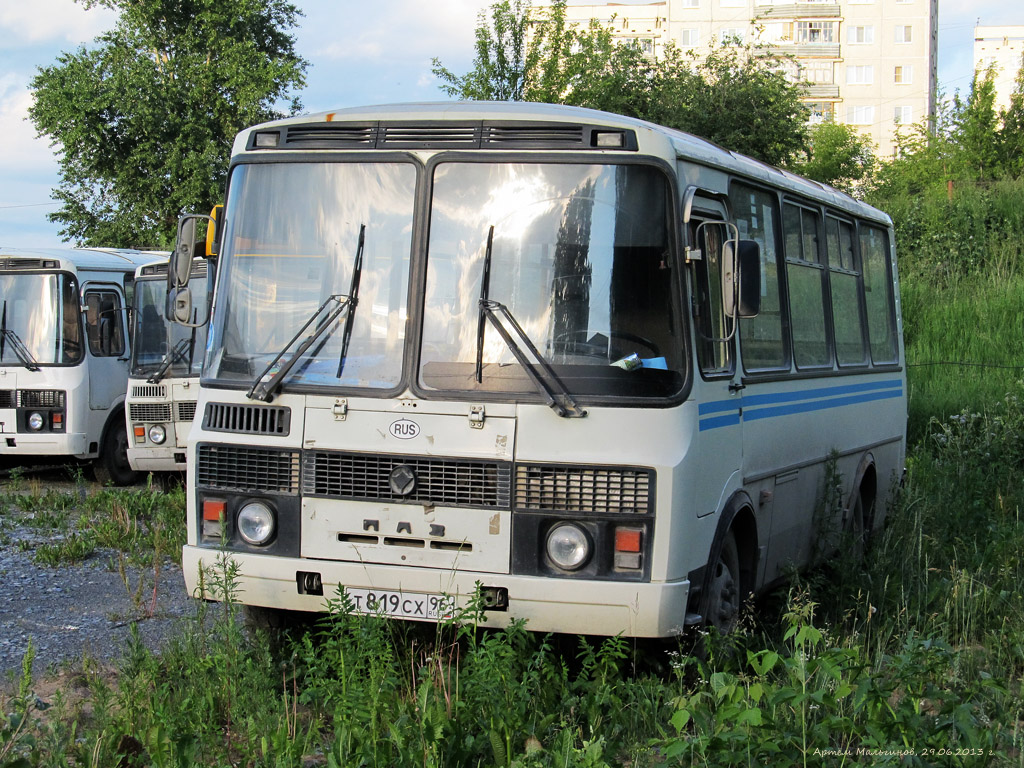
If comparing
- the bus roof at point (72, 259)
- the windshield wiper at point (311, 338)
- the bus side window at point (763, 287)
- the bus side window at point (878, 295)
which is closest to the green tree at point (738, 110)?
the bus roof at point (72, 259)

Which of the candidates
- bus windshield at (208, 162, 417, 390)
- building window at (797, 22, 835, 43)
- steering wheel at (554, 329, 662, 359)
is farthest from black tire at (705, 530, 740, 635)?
building window at (797, 22, 835, 43)

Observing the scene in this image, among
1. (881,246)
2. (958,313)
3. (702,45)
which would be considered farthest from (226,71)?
(702,45)

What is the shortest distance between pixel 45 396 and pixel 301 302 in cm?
984

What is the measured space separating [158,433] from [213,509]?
8.59 m

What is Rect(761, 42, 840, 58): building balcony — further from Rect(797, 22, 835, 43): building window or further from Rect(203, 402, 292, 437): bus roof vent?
Rect(203, 402, 292, 437): bus roof vent

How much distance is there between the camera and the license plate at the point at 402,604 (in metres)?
5.57

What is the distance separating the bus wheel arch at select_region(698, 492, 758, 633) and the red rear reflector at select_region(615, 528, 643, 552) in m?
0.54

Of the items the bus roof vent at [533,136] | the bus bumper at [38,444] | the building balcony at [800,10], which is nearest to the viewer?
the bus roof vent at [533,136]

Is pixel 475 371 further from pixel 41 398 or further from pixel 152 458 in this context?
pixel 41 398

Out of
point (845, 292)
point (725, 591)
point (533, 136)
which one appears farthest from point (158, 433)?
point (533, 136)

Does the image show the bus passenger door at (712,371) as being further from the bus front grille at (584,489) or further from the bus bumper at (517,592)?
the bus bumper at (517,592)

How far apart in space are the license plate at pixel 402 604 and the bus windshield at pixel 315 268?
952 mm

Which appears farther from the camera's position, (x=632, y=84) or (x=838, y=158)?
(x=838, y=158)

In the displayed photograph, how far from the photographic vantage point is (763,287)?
7.34m
